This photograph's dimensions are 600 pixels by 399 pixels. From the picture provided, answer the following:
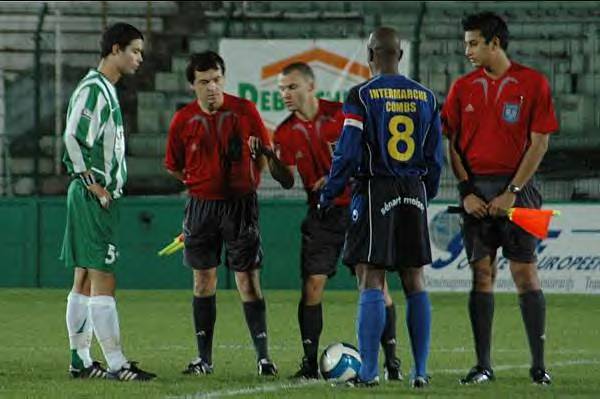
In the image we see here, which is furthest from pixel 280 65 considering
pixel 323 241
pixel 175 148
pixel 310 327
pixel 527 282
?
pixel 527 282

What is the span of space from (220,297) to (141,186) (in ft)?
6.60

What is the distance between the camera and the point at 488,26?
26.1 feet

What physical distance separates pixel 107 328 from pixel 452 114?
2088mm

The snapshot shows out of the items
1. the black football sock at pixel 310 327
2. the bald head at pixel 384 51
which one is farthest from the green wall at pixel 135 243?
the bald head at pixel 384 51

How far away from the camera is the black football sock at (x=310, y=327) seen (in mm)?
8383

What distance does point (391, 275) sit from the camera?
1516 centimetres

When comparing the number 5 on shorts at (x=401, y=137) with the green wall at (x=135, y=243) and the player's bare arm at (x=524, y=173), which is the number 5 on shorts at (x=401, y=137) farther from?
the green wall at (x=135, y=243)

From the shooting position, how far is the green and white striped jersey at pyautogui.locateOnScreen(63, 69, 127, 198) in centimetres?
788

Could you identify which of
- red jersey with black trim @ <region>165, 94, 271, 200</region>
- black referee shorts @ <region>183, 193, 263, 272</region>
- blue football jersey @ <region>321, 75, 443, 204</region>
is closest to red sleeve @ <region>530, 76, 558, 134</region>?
blue football jersey @ <region>321, 75, 443, 204</region>

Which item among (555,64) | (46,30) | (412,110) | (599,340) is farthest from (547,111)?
(46,30)

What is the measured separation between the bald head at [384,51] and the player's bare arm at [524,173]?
893mm

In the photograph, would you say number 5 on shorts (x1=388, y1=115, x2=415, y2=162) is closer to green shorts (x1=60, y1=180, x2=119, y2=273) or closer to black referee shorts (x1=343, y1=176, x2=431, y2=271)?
black referee shorts (x1=343, y1=176, x2=431, y2=271)

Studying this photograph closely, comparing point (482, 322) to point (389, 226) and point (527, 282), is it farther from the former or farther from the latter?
point (389, 226)

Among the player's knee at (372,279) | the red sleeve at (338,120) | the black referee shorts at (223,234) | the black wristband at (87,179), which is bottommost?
the player's knee at (372,279)
